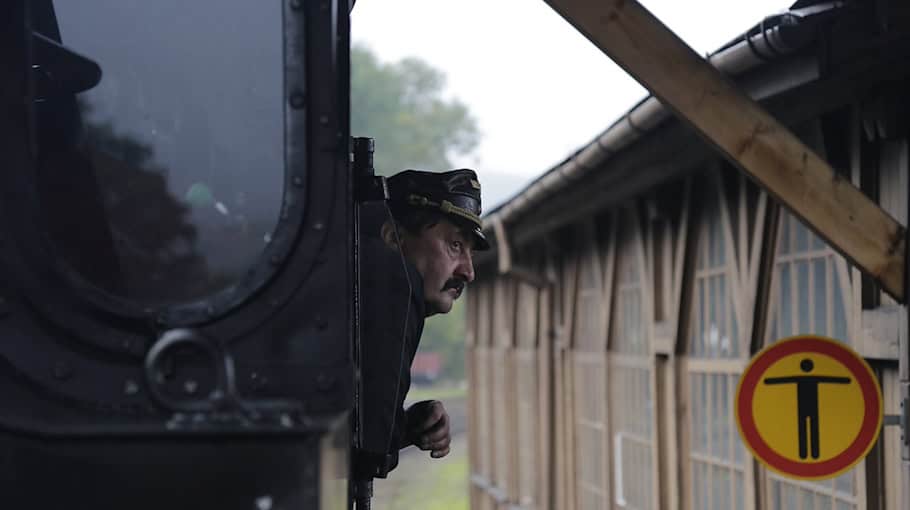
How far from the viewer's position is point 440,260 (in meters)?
3.76

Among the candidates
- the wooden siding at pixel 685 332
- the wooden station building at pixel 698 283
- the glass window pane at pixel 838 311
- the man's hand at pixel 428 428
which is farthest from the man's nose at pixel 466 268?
the glass window pane at pixel 838 311

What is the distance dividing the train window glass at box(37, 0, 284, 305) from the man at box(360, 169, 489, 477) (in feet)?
1.89

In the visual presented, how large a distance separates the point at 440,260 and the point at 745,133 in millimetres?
1931

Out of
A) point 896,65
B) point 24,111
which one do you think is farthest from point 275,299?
point 896,65

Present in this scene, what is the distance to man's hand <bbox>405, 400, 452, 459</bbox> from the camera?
3.93m

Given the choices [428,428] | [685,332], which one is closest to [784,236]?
[685,332]

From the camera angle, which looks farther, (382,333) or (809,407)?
(809,407)

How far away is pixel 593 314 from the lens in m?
13.8

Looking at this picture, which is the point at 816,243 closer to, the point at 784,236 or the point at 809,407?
the point at 784,236

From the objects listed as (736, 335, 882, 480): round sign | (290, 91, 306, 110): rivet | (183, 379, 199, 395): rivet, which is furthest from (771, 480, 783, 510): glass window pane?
(183, 379, 199, 395): rivet

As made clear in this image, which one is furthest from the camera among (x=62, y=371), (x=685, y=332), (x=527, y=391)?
(x=527, y=391)

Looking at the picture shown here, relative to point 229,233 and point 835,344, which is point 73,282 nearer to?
point 229,233

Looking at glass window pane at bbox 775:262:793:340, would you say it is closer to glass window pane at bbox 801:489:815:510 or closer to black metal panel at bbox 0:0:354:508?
glass window pane at bbox 801:489:815:510

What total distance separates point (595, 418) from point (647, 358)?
2.63 m
